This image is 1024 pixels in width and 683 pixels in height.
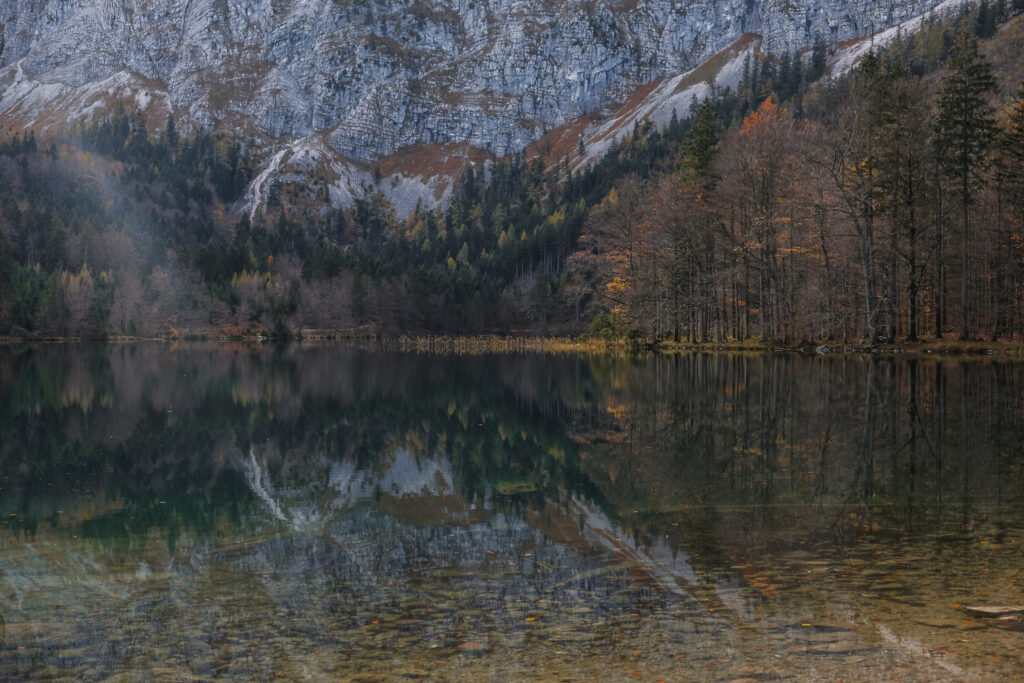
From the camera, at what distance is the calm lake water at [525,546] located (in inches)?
267

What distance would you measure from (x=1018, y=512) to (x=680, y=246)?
5029 cm

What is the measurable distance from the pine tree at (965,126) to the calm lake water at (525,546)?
85.2ft

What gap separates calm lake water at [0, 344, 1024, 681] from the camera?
6773 mm

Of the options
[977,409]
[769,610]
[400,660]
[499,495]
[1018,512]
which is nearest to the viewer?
[400,660]

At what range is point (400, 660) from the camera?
6652mm

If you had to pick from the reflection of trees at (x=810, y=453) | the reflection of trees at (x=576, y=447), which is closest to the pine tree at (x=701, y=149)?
the reflection of trees at (x=576, y=447)

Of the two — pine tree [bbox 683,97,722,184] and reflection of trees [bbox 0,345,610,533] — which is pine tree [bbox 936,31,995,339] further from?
reflection of trees [bbox 0,345,610,533]

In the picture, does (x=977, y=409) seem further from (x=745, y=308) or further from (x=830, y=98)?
(x=830, y=98)

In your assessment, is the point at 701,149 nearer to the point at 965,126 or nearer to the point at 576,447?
the point at 965,126

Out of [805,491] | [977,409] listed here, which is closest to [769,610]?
[805,491]

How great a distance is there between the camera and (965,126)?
4459cm

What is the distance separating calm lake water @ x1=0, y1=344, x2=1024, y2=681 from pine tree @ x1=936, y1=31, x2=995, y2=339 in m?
26.0

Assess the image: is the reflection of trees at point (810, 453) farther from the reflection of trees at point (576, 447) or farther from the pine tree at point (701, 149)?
the pine tree at point (701, 149)

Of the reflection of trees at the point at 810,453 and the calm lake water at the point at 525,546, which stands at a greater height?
the reflection of trees at the point at 810,453
